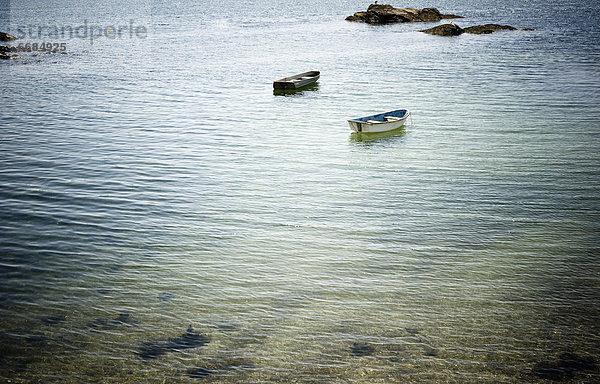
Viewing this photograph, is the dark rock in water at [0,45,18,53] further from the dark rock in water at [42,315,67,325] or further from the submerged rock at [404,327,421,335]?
the submerged rock at [404,327,421,335]

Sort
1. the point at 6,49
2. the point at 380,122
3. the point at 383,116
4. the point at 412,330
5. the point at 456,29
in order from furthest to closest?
the point at 456,29, the point at 6,49, the point at 383,116, the point at 380,122, the point at 412,330

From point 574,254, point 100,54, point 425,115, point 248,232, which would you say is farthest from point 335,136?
point 100,54

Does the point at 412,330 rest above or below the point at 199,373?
above

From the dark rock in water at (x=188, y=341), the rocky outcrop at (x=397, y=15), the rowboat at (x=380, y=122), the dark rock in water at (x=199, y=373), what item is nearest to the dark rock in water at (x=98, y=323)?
the dark rock in water at (x=188, y=341)

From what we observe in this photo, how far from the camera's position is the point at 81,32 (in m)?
92.1

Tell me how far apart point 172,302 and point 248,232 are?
4.35 m

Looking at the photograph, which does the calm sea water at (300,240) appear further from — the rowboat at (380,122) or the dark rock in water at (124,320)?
the rowboat at (380,122)

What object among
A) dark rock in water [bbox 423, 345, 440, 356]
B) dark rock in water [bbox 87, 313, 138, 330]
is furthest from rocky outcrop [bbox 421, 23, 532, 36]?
dark rock in water [bbox 87, 313, 138, 330]

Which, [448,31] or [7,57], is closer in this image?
[7,57]

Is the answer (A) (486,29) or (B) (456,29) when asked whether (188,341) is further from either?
(A) (486,29)

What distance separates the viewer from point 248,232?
52.5 feet

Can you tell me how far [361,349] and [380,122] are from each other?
18.6 meters

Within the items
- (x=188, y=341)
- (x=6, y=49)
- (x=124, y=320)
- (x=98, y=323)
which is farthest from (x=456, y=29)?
(x=98, y=323)

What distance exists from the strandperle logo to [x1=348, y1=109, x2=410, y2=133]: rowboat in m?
64.5
